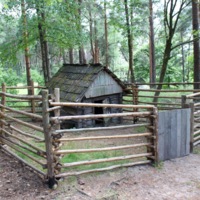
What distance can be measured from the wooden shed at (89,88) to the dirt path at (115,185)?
158 inches

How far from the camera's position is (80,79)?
30.4 ft

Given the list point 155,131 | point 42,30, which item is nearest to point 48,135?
point 155,131

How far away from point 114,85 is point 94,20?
12.5m

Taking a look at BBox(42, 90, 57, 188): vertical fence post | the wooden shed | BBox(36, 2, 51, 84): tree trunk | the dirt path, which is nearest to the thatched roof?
the wooden shed

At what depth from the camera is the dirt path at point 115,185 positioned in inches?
154

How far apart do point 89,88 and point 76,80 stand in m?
0.94

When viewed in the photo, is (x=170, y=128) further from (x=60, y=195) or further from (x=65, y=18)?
(x=65, y=18)

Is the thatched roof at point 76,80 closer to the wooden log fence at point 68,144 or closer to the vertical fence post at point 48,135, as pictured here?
the wooden log fence at point 68,144

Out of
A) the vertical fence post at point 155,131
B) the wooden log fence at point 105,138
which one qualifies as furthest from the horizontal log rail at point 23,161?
the vertical fence post at point 155,131

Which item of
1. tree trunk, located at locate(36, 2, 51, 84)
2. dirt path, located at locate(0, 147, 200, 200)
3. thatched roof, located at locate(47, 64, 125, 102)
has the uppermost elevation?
tree trunk, located at locate(36, 2, 51, 84)

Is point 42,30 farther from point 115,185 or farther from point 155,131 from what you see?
point 115,185

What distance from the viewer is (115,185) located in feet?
13.9

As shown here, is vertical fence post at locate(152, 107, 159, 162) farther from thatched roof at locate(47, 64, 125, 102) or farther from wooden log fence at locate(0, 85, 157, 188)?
thatched roof at locate(47, 64, 125, 102)

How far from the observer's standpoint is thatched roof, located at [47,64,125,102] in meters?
8.66
